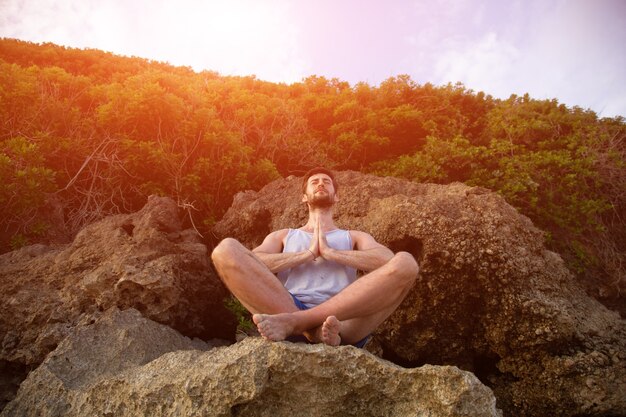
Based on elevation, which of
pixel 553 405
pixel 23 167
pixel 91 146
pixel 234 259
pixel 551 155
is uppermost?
pixel 551 155

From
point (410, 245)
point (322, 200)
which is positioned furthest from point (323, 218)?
point (410, 245)

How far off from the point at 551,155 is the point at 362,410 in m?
5.69

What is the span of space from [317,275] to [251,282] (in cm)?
Result: 62

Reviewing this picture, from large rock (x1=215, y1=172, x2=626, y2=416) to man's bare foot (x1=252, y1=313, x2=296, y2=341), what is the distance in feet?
5.50

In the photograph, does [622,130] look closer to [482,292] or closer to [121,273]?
[482,292]

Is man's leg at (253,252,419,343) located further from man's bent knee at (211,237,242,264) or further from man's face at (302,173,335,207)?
man's face at (302,173,335,207)

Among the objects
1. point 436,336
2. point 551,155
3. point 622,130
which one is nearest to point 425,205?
point 436,336

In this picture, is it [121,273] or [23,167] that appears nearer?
[121,273]

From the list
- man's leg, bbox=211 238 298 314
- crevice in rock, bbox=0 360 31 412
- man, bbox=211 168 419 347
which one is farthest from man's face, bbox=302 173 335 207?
crevice in rock, bbox=0 360 31 412

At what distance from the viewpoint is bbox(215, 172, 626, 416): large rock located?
3246 millimetres

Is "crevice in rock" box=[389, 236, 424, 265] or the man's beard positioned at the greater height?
the man's beard

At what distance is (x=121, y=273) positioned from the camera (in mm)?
3557

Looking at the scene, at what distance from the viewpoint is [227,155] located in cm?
594

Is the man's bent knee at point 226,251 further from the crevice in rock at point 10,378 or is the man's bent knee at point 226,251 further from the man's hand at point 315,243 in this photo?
the crevice in rock at point 10,378
